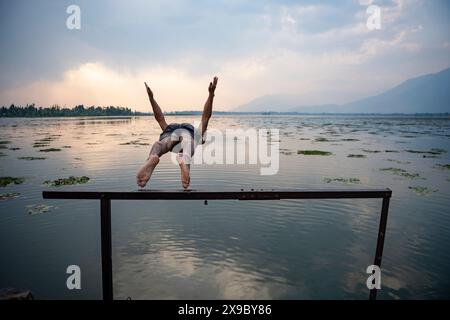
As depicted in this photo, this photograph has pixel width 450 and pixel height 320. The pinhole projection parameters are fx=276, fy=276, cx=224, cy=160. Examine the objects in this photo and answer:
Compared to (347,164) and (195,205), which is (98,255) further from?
(347,164)

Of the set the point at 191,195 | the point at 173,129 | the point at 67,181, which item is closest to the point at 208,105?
the point at 173,129

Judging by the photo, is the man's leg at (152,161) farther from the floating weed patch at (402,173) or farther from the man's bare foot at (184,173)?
the floating weed patch at (402,173)

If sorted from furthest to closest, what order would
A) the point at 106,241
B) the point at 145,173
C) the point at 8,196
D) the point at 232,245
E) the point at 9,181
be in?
the point at 9,181
the point at 8,196
the point at 232,245
the point at 145,173
the point at 106,241

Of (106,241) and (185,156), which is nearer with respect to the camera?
(106,241)

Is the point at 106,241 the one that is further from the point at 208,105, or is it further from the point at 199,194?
the point at 208,105

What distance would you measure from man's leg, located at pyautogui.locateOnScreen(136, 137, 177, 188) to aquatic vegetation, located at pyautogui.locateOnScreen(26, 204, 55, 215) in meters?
7.59

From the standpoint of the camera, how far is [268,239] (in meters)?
8.05

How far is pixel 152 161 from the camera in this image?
4.34 metres

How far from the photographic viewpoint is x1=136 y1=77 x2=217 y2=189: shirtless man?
14.1 ft

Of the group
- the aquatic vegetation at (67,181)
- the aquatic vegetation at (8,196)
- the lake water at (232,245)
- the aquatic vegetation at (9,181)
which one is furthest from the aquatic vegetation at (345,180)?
the aquatic vegetation at (9,181)

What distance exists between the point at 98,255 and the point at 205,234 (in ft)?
9.71

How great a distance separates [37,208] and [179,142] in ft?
26.6

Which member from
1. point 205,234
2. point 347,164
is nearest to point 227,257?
point 205,234
